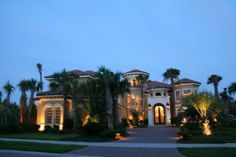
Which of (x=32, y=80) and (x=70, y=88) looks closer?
(x=70, y=88)

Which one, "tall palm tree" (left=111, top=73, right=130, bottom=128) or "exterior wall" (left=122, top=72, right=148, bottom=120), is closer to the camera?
"tall palm tree" (left=111, top=73, right=130, bottom=128)

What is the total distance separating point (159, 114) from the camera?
47812mm

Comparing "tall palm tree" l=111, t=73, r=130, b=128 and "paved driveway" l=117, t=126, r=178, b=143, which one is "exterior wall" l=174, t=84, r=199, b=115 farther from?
"tall palm tree" l=111, t=73, r=130, b=128

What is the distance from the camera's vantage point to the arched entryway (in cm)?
4756

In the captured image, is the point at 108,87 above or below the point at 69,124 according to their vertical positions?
above

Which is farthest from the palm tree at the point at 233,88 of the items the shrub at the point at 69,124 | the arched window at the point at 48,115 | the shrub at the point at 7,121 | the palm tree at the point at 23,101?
the shrub at the point at 7,121

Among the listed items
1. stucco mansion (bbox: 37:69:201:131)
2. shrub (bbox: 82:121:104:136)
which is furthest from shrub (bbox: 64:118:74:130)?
shrub (bbox: 82:121:104:136)

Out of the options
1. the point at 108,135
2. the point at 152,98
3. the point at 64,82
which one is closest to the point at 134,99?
the point at 152,98

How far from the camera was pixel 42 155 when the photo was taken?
44.0ft

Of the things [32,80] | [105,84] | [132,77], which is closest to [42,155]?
[105,84]

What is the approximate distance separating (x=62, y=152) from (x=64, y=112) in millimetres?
19209

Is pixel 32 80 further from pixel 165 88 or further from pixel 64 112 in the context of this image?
pixel 165 88

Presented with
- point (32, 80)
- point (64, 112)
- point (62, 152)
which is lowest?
point (62, 152)

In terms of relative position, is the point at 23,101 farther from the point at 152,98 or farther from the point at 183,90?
the point at 183,90
